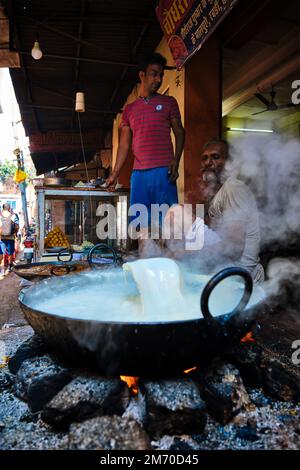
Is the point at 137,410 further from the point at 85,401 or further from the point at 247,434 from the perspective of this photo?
the point at 247,434

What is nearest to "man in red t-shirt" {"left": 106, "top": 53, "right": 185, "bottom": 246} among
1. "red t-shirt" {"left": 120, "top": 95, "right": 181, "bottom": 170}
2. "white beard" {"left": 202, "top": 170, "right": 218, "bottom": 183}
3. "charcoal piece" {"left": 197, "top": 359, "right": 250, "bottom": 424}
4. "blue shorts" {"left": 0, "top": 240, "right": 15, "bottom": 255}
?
"red t-shirt" {"left": 120, "top": 95, "right": 181, "bottom": 170}

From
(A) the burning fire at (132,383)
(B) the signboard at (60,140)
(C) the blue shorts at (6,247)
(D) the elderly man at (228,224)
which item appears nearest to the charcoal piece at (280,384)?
(A) the burning fire at (132,383)

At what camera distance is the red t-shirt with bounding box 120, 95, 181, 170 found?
14.8ft

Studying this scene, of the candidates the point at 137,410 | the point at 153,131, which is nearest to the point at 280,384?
the point at 137,410

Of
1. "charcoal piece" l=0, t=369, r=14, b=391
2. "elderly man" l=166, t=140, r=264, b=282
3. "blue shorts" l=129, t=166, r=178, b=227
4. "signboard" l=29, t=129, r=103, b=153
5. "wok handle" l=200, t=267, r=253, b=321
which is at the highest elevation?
"signboard" l=29, t=129, r=103, b=153

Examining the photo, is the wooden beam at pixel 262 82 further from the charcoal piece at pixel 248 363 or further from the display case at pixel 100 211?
the charcoal piece at pixel 248 363

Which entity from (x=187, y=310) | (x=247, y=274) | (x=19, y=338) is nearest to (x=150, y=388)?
(x=187, y=310)

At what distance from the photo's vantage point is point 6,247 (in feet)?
33.7

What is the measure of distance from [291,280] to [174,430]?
396 cm

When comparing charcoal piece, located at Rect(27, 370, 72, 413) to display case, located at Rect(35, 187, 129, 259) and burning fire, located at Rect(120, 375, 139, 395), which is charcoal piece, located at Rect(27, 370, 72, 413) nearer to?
burning fire, located at Rect(120, 375, 139, 395)

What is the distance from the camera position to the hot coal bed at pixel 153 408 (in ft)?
5.13

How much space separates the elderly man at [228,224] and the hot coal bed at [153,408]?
1.13 m

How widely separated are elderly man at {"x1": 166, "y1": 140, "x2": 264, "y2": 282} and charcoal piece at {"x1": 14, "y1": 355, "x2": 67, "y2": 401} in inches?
65.6

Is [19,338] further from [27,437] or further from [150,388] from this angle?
[150,388]
